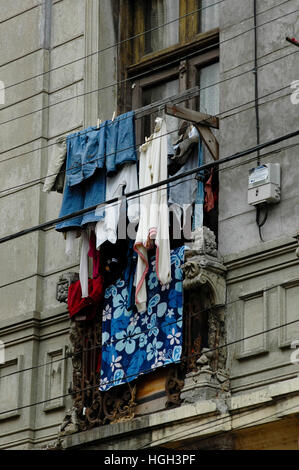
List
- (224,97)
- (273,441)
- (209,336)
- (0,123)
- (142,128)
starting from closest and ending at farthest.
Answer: (273,441) → (209,336) → (224,97) → (142,128) → (0,123)

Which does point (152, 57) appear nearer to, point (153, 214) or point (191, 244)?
point (153, 214)

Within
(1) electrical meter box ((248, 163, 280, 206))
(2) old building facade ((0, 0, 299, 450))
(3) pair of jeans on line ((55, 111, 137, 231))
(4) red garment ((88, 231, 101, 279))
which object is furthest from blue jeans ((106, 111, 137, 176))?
(1) electrical meter box ((248, 163, 280, 206))

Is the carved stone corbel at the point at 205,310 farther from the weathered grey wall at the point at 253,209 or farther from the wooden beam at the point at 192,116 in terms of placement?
the wooden beam at the point at 192,116

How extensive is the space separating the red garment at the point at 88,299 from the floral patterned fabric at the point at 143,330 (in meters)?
0.14

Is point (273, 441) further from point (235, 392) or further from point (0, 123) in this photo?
point (0, 123)

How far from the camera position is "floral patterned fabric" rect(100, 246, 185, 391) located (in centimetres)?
1966

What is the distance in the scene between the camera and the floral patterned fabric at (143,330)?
19.7 metres

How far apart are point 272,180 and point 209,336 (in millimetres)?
2175

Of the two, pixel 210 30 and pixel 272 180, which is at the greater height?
pixel 210 30

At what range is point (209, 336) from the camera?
19.4 m

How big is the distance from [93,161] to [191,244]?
202 cm

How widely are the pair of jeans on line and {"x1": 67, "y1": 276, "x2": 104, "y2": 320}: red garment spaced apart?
0.84m
